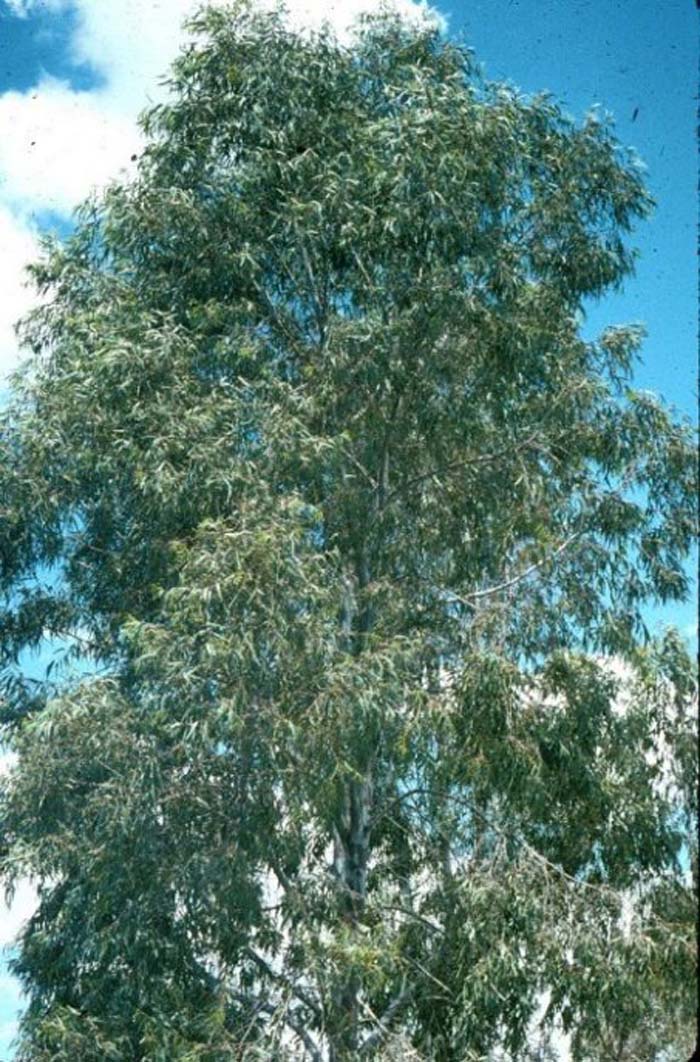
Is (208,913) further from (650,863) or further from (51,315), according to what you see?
(51,315)

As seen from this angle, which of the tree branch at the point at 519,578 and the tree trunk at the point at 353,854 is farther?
the tree branch at the point at 519,578

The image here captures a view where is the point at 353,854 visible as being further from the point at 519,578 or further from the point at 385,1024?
the point at 519,578

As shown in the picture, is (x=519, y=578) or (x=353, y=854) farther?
(x=519, y=578)

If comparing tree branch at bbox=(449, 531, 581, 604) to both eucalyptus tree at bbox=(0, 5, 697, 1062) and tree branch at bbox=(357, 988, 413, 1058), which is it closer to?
eucalyptus tree at bbox=(0, 5, 697, 1062)

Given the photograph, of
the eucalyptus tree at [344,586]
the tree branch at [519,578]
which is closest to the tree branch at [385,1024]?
the eucalyptus tree at [344,586]

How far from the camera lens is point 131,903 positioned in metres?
9.08

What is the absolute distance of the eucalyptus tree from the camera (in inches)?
350

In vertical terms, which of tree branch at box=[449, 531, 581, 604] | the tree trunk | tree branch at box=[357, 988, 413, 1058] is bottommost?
tree branch at box=[357, 988, 413, 1058]

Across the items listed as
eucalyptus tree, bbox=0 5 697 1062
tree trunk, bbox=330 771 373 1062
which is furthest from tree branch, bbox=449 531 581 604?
tree trunk, bbox=330 771 373 1062

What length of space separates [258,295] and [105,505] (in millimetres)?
1859

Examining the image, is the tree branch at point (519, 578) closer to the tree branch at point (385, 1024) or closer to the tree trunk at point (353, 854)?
the tree trunk at point (353, 854)

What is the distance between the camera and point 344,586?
9.81 meters

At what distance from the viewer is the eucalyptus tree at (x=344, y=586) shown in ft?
29.1

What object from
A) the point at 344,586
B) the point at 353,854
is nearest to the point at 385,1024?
the point at 353,854
